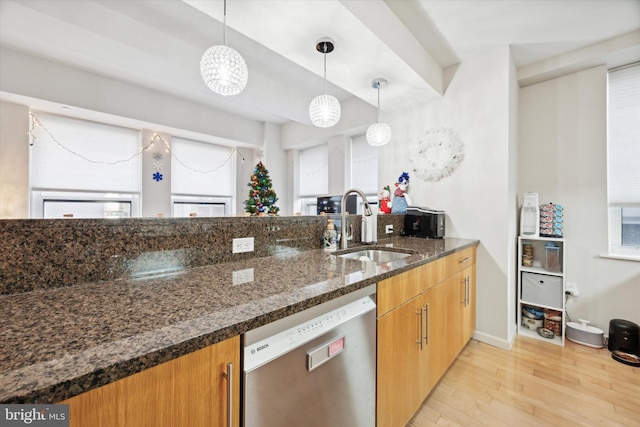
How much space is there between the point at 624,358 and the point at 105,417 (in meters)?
3.08

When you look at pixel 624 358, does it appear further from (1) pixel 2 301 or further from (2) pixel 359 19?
(1) pixel 2 301

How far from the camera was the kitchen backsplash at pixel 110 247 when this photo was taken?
82 cm

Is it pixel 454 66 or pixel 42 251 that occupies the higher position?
pixel 454 66

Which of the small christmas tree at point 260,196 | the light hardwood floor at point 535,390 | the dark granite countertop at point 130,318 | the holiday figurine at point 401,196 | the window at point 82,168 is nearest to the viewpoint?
the dark granite countertop at point 130,318

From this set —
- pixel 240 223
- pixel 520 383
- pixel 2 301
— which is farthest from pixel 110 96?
pixel 520 383

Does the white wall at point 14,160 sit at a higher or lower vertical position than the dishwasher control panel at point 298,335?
higher

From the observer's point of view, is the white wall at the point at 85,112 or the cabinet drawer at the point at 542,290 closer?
the cabinet drawer at the point at 542,290

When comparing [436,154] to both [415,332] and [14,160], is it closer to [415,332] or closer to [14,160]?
[415,332]

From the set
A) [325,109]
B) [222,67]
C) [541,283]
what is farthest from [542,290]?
[222,67]

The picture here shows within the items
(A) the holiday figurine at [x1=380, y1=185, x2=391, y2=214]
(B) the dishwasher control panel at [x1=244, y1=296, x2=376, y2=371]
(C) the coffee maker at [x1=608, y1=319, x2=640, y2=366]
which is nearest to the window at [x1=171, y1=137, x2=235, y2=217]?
(A) the holiday figurine at [x1=380, y1=185, x2=391, y2=214]

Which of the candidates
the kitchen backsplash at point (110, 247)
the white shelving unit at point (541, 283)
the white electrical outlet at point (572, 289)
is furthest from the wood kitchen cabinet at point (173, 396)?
the white electrical outlet at point (572, 289)

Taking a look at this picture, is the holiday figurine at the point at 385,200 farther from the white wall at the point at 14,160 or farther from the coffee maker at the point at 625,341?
the white wall at the point at 14,160

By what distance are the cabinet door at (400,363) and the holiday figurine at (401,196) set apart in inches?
54.7

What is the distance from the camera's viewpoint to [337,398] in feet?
3.05
